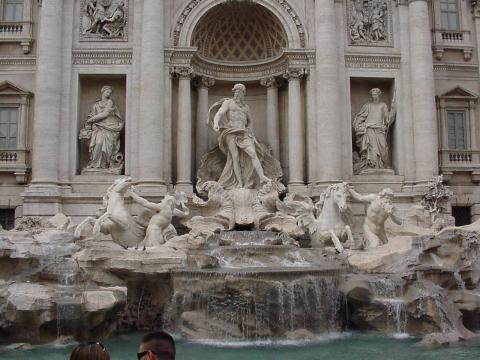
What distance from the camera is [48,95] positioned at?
19812mm

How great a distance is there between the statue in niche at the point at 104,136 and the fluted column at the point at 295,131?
19.9 feet

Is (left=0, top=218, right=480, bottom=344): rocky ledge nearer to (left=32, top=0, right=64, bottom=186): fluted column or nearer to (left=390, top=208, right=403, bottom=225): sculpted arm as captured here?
(left=390, top=208, right=403, bottom=225): sculpted arm

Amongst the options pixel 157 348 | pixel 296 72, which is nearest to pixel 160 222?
pixel 296 72

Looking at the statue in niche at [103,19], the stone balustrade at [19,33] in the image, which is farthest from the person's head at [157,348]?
the stone balustrade at [19,33]

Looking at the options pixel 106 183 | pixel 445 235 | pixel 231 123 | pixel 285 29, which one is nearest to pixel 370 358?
pixel 445 235

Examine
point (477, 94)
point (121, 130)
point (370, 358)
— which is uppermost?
point (477, 94)

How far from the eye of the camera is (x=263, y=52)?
22344 millimetres

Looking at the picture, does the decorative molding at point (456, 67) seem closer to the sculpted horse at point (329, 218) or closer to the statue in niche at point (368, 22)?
the statue in niche at point (368, 22)

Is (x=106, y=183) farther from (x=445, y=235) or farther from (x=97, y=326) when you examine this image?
(x=445, y=235)

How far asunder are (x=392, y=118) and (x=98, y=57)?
11.0 meters

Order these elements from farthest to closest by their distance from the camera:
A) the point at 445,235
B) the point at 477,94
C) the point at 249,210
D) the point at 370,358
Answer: the point at 477,94
the point at 249,210
the point at 445,235
the point at 370,358

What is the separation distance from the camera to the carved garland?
20.6m

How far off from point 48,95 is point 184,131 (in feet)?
15.9

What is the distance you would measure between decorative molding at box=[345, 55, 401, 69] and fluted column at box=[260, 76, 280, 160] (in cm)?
286
